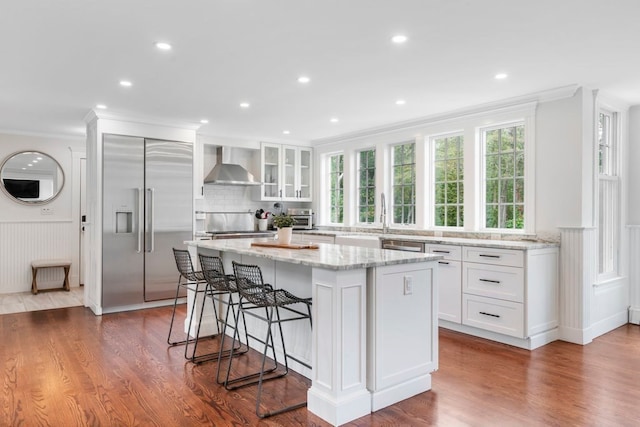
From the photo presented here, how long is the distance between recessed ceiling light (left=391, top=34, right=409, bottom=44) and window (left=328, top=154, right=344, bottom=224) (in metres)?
4.19

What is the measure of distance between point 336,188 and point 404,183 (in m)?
1.54

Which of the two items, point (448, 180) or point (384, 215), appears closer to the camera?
point (448, 180)

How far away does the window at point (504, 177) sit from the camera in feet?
15.5

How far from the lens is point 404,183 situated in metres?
6.10

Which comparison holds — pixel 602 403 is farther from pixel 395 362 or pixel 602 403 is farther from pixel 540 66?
pixel 540 66

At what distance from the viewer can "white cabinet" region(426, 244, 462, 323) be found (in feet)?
14.4

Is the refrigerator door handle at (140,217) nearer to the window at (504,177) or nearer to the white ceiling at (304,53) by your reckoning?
the white ceiling at (304,53)

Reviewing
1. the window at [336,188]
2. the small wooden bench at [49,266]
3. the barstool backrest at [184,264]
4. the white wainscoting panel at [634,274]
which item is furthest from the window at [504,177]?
the small wooden bench at [49,266]

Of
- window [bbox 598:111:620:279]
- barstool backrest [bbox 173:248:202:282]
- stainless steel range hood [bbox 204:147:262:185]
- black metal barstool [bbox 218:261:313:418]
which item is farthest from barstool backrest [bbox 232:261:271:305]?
window [bbox 598:111:620:279]

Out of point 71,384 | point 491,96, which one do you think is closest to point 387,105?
point 491,96

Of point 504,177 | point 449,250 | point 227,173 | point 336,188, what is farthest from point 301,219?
point 504,177

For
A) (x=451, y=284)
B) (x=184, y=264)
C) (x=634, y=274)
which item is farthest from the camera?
(x=634, y=274)

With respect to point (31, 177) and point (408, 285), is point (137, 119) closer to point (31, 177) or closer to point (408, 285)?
point (31, 177)

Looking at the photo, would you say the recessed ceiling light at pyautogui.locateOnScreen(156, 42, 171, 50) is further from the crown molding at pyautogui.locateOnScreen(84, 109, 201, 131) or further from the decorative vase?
the crown molding at pyautogui.locateOnScreen(84, 109, 201, 131)
